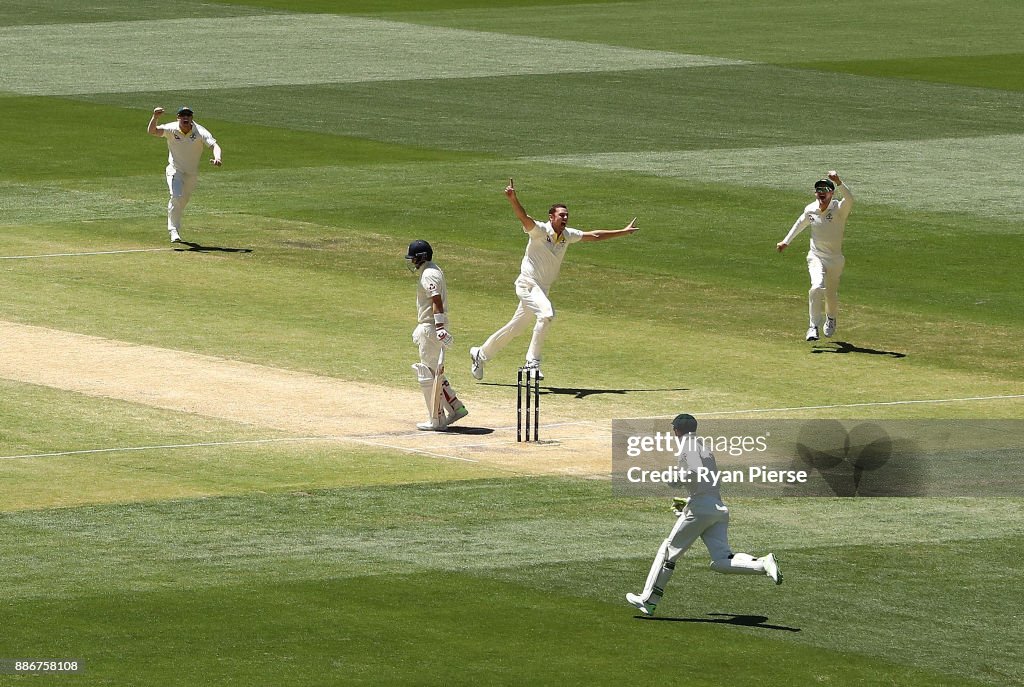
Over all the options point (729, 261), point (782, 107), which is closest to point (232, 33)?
point (782, 107)

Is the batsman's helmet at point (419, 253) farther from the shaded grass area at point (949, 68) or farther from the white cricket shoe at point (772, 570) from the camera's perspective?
the shaded grass area at point (949, 68)

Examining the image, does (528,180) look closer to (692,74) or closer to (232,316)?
(232,316)

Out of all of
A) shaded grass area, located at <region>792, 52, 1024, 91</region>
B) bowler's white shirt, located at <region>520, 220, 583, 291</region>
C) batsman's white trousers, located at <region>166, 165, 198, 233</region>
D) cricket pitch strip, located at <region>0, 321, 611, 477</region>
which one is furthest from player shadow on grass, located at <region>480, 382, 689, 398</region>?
shaded grass area, located at <region>792, 52, 1024, 91</region>

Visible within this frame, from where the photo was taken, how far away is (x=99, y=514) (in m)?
19.6

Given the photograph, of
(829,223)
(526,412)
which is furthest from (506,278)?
(526,412)

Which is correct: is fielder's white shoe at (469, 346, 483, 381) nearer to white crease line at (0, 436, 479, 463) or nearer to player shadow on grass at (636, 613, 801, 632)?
white crease line at (0, 436, 479, 463)

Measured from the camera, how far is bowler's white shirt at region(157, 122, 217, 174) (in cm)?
3531

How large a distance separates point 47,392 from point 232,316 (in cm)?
542

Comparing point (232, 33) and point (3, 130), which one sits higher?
point (232, 33)

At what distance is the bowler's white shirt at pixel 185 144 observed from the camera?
116 ft

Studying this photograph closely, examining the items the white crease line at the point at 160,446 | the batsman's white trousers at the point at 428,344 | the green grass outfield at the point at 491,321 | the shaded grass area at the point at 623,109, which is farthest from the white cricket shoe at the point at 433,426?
the shaded grass area at the point at 623,109

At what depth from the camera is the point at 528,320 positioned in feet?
85.8

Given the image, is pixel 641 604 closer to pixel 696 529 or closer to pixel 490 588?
pixel 696 529

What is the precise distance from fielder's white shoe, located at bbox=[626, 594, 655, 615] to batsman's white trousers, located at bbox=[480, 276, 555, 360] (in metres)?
9.62
